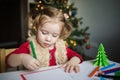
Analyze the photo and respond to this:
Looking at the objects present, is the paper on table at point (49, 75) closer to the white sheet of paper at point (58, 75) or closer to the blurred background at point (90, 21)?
the white sheet of paper at point (58, 75)

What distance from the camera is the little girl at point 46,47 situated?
16.0 inches

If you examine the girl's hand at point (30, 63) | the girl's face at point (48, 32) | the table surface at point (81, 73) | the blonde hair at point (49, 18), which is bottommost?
the table surface at point (81, 73)

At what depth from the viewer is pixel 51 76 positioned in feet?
1.21

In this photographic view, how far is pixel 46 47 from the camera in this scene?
0.49 m

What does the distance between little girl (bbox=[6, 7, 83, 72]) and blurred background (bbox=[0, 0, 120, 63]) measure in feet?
1.39

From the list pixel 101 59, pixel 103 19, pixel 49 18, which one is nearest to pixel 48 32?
pixel 49 18

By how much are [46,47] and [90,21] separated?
27.2 inches

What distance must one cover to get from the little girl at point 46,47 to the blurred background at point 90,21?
42cm

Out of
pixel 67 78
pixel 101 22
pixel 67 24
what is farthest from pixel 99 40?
pixel 67 78

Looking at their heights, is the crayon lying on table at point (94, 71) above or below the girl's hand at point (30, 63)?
below

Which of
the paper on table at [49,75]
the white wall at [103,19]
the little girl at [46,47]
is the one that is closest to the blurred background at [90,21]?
the white wall at [103,19]

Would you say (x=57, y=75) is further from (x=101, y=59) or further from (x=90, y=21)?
(x=90, y=21)

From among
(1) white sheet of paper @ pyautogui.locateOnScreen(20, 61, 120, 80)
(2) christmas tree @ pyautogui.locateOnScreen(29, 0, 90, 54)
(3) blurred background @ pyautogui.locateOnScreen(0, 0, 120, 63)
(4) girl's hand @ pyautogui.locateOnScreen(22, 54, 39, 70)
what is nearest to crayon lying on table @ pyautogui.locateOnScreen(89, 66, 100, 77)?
(1) white sheet of paper @ pyautogui.locateOnScreen(20, 61, 120, 80)

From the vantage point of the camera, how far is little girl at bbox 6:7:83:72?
406 millimetres
